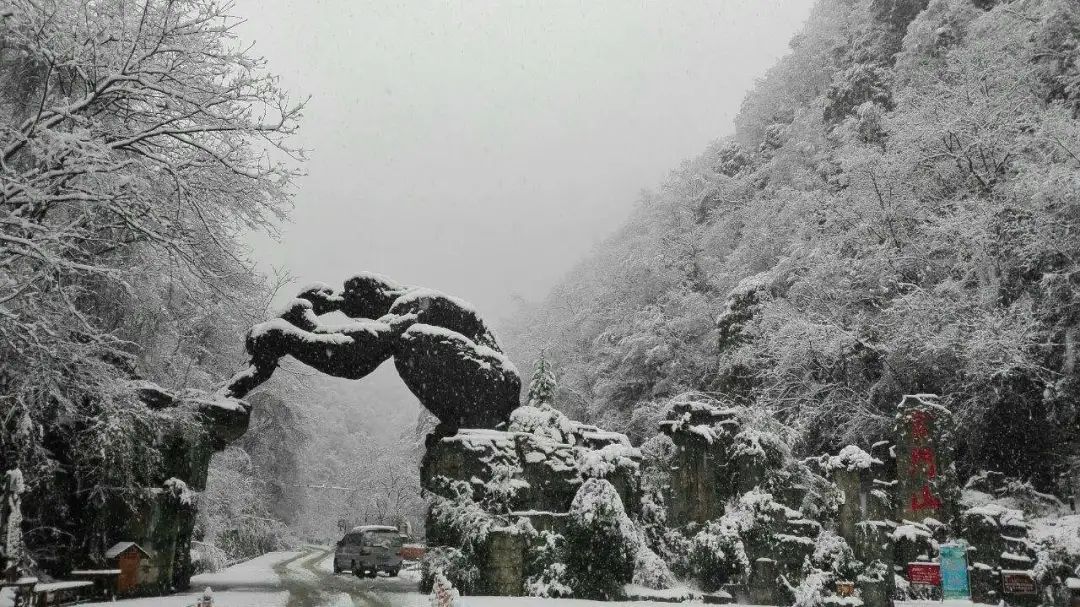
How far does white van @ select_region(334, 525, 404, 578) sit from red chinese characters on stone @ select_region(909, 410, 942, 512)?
13027mm

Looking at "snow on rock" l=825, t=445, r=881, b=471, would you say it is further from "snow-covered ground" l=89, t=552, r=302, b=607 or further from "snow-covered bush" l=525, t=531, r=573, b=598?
"snow-covered ground" l=89, t=552, r=302, b=607

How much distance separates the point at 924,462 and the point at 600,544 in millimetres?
5805

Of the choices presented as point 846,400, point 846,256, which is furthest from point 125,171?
point 846,256

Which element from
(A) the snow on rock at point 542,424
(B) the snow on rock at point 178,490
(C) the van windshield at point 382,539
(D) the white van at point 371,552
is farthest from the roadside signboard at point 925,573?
(C) the van windshield at point 382,539

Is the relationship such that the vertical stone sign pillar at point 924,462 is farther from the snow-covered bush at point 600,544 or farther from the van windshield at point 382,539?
the van windshield at point 382,539

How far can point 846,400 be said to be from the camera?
63.2 ft

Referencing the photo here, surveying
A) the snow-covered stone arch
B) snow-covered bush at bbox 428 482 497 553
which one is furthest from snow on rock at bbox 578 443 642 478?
the snow-covered stone arch

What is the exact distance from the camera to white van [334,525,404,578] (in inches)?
735

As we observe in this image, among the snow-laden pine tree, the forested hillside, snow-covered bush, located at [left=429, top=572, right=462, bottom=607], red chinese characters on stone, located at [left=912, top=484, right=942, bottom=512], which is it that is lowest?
snow-covered bush, located at [left=429, top=572, right=462, bottom=607]

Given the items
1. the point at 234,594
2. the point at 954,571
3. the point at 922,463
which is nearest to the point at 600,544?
the point at 954,571

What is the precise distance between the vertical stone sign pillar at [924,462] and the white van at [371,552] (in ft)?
42.0

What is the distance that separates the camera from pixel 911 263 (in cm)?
1930

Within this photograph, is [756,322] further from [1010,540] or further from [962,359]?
[1010,540]

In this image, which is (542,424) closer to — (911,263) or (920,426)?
(920,426)
